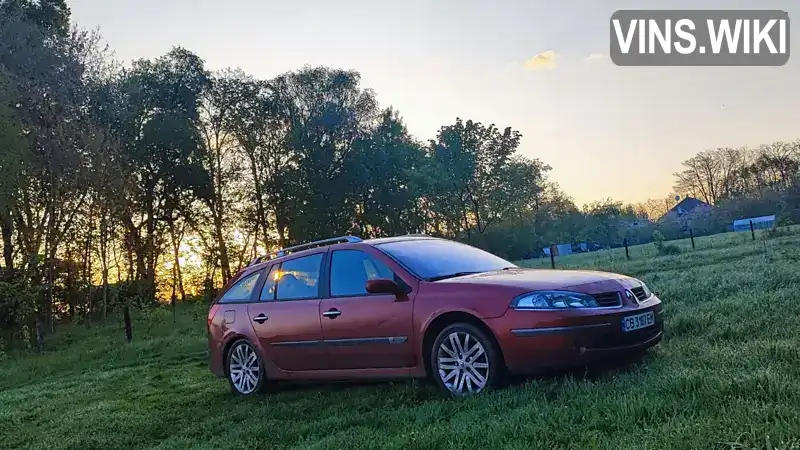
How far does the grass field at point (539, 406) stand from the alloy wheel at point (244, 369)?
21cm

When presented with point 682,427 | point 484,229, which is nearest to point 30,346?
point 682,427

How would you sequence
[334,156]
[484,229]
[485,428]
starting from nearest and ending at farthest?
[485,428], [334,156], [484,229]

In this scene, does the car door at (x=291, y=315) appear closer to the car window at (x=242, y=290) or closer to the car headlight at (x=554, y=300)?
the car window at (x=242, y=290)

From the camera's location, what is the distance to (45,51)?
17406 millimetres

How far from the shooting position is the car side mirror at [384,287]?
5555 mm

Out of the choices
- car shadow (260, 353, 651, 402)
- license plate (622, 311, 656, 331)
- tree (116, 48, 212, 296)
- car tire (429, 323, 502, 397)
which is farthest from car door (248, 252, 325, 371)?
tree (116, 48, 212, 296)

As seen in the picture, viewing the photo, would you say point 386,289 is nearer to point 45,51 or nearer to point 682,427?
point 682,427

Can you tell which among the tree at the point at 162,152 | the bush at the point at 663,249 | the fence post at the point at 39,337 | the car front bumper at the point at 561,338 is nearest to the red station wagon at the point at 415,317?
the car front bumper at the point at 561,338

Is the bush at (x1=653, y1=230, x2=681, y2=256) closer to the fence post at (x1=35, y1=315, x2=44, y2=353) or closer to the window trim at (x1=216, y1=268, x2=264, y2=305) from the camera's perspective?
the window trim at (x1=216, y1=268, x2=264, y2=305)

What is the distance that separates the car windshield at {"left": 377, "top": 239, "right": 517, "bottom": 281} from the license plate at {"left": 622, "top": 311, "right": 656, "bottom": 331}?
1513 mm

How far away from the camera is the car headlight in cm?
480

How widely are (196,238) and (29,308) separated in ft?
41.4

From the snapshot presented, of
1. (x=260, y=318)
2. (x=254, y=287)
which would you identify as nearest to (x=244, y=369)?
(x=260, y=318)

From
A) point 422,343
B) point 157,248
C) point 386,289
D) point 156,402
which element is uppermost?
point 157,248
